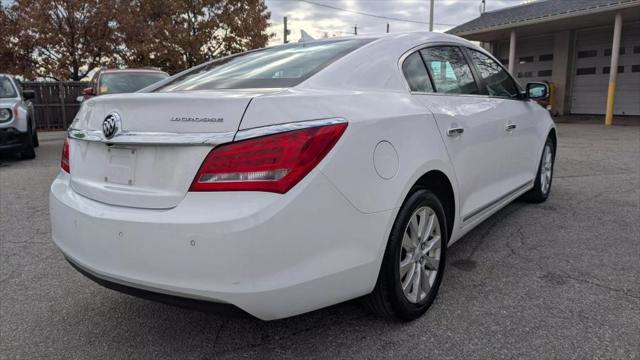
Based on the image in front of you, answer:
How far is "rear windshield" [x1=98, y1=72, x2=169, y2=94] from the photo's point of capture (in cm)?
1013

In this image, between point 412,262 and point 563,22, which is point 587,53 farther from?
point 412,262

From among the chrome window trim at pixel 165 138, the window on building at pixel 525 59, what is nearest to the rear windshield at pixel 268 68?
the chrome window trim at pixel 165 138

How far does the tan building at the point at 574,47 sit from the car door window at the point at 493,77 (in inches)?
511

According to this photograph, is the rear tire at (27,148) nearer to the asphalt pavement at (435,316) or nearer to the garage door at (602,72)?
the asphalt pavement at (435,316)

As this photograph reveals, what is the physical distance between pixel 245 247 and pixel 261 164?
0.32 meters

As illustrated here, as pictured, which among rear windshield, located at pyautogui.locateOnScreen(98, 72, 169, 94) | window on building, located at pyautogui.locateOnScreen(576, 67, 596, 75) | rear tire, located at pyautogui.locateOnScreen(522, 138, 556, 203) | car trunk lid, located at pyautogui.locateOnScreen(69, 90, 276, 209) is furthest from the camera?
window on building, located at pyautogui.locateOnScreen(576, 67, 596, 75)

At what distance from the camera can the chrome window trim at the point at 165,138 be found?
6.22ft

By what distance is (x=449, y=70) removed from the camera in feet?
10.6

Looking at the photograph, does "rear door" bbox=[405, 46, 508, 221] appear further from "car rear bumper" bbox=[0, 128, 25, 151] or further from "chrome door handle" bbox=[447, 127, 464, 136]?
"car rear bumper" bbox=[0, 128, 25, 151]

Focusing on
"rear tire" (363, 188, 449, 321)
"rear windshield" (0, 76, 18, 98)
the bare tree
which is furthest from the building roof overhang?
Result: "rear windshield" (0, 76, 18, 98)

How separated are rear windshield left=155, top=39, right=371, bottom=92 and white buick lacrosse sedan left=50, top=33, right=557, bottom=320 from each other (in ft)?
0.06

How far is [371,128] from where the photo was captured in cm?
217

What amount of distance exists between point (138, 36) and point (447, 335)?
850 inches

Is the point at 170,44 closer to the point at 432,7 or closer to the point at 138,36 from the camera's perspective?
the point at 138,36
